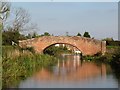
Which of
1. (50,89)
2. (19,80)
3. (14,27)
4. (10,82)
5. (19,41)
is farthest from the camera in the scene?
(19,41)

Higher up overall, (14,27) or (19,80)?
(14,27)

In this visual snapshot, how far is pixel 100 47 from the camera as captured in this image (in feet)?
132

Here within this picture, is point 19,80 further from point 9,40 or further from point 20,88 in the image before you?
point 9,40

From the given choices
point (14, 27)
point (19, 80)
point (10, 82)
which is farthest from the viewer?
point (14, 27)

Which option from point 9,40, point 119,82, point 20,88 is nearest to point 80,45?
point 9,40

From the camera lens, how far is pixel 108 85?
1501cm

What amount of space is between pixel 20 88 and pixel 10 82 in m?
1.15

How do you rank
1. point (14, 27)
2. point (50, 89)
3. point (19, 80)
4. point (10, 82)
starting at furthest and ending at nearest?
point (14, 27) < point (19, 80) < point (10, 82) < point (50, 89)

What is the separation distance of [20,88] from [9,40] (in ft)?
74.1

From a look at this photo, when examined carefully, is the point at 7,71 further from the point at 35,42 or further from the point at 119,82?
the point at 35,42

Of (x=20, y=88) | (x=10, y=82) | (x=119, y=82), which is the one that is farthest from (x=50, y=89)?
(x=119, y=82)

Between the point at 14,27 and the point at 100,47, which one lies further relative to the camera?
the point at 100,47

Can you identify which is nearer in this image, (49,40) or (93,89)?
(93,89)

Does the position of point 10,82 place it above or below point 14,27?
below
